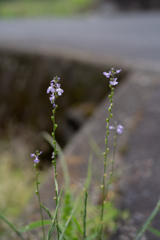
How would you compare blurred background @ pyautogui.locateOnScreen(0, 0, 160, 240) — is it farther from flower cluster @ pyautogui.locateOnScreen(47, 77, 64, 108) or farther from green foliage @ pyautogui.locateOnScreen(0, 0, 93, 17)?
green foliage @ pyautogui.locateOnScreen(0, 0, 93, 17)

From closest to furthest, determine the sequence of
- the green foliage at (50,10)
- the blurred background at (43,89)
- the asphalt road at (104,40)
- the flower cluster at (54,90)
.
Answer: the flower cluster at (54,90) < the blurred background at (43,89) < the asphalt road at (104,40) < the green foliage at (50,10)

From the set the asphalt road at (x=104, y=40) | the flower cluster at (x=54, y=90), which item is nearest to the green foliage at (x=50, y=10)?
the asphalt road at (x=104, y=40)

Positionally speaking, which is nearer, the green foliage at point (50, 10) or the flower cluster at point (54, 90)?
the flower cluster at point (54, 90)

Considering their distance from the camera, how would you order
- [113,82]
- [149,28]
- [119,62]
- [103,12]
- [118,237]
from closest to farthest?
1. [113,82]
2. [118,237]
3. [119,62]
4. [149,28]
5. [103,12]

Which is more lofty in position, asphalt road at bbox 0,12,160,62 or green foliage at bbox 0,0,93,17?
asphalt road at bbox 0,12,160,62

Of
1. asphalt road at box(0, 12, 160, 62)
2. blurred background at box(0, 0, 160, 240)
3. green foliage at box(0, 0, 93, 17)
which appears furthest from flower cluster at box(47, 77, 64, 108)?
green foliage at box(0, 0, 93, 17)

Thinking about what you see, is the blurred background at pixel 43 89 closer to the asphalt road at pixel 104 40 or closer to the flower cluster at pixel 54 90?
the asphalt road at pixel 104 40

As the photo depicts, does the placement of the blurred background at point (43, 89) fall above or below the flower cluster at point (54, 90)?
below

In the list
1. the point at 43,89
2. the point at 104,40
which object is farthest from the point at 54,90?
the point at 104,40

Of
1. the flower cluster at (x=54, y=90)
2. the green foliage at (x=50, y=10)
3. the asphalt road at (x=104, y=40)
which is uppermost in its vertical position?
the flower cluster at (x=54, y=90)

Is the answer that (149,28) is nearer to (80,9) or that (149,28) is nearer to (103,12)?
(103,12)

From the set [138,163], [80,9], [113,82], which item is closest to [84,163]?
[138,163]
